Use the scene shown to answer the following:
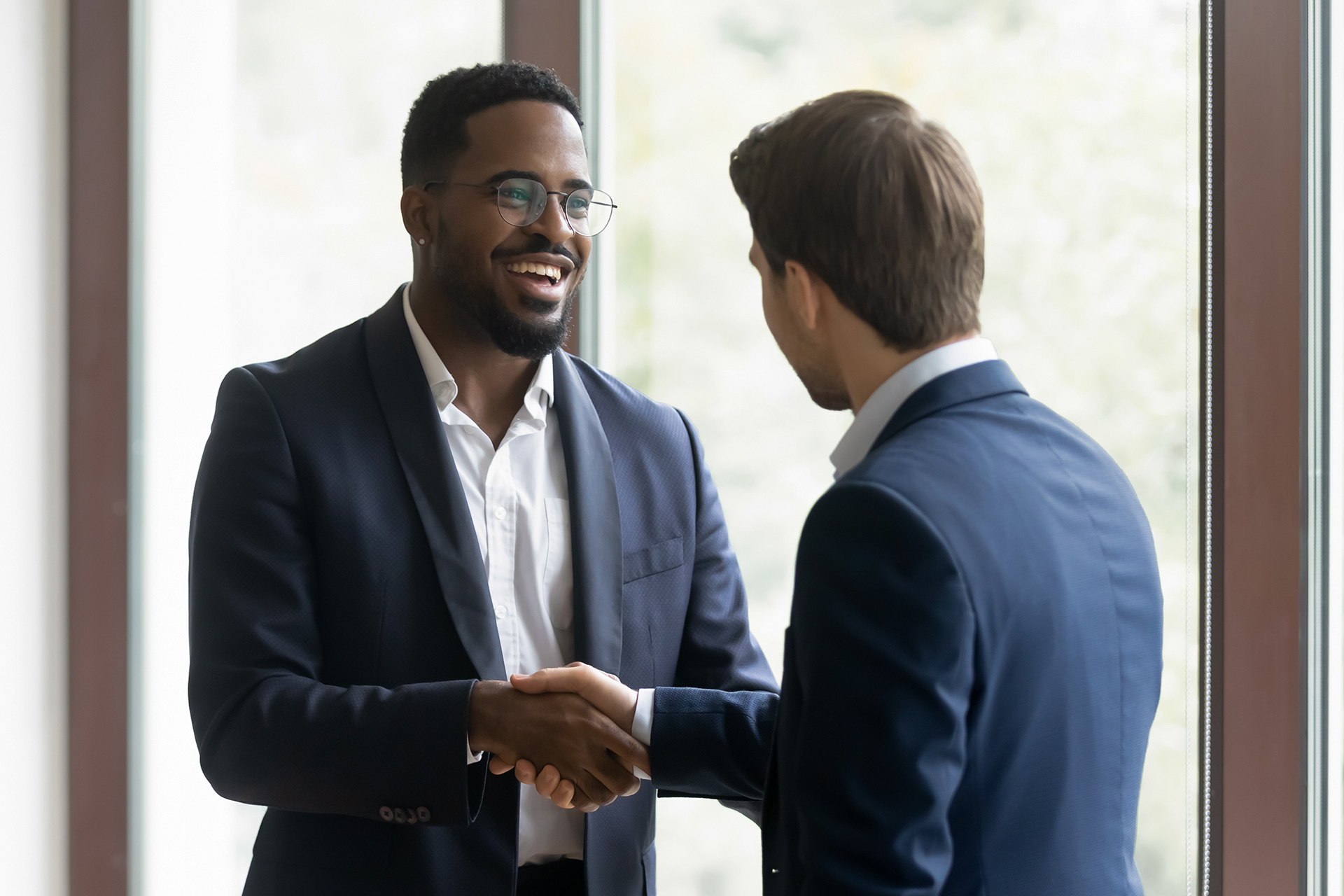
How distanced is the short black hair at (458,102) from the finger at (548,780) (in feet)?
2.94

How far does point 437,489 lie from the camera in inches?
56.8

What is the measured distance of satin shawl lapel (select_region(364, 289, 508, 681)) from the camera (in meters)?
1.41

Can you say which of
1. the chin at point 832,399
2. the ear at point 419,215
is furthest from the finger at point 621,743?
the ear at point 419,215

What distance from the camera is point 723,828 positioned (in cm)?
225

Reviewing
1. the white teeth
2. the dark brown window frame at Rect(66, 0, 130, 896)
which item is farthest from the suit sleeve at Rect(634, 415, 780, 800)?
the dark brown window frame at Rect(66, 0, 130, 896)

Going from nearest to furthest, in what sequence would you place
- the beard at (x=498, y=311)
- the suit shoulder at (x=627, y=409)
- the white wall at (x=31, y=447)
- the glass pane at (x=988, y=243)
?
the beard at (x=498, y=311), the suit shoulder at (x=627, y=409), the glass pane at (x=988, y=243), the white wall at (x=31, y=447)

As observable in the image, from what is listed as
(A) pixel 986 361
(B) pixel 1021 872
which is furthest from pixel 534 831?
(A) pixel 986 361

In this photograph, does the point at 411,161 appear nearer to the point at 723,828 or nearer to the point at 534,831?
the point at 534,831

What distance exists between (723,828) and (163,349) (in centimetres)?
Answer: 169

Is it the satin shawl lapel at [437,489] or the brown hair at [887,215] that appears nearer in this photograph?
the brown hair at [887,215]

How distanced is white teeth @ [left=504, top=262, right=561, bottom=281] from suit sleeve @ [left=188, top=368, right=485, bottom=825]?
1.31 feet

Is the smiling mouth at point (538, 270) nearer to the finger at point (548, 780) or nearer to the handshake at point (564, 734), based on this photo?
the handshake at point (564, 734)

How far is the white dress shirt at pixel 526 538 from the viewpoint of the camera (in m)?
1.49

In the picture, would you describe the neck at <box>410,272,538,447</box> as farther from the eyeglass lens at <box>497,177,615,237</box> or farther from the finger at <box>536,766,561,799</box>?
the finger at <box>536,766,561,799</box>
